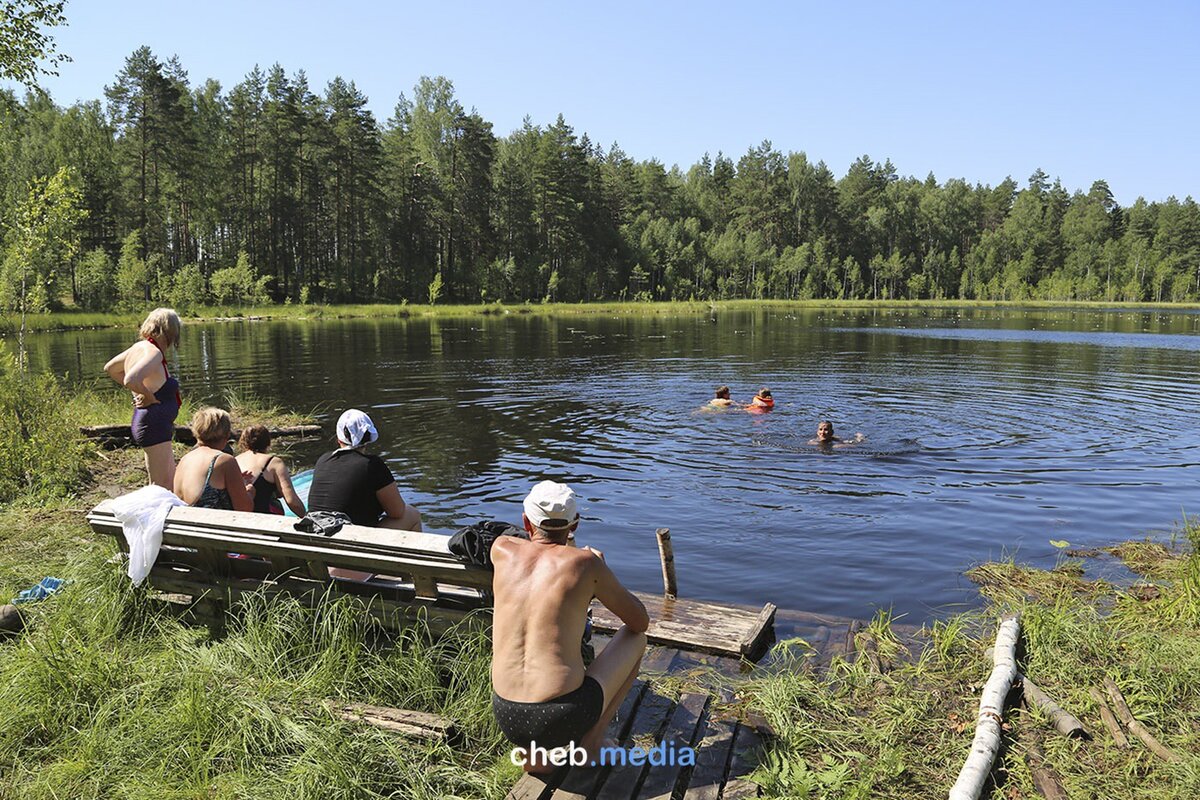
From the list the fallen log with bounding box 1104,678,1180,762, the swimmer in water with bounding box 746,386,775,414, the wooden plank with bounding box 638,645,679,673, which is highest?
the swimmer in water with bounding box 746,386,775,414

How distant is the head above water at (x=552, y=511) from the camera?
4.21 metres

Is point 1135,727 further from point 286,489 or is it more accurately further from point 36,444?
point 36,444

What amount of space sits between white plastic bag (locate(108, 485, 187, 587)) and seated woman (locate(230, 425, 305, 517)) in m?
1.64

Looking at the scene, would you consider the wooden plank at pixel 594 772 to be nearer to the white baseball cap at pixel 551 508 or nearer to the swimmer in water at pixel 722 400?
the white baseball cap at pixel 551 508

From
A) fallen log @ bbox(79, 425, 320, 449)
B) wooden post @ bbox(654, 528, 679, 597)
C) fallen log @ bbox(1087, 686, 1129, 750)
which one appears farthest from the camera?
fallen log @ bbox(79, 425, 320, 449)

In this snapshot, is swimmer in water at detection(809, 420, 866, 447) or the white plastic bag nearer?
the white plastic bag

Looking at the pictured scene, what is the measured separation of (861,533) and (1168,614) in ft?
13.2

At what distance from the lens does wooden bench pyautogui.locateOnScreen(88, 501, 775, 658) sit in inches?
192

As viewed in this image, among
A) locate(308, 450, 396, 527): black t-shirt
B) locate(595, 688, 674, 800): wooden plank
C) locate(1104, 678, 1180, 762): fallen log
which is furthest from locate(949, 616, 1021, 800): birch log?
locate(308, 450, 396, 527): black t-shirt

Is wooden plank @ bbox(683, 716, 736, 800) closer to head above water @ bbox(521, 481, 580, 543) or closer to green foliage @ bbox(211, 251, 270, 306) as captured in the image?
head above water @ bbox(521, 481, 580, 543)

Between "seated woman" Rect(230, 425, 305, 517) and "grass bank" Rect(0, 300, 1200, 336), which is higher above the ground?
"grass bank" Rect(0, 300, 1200, 336)

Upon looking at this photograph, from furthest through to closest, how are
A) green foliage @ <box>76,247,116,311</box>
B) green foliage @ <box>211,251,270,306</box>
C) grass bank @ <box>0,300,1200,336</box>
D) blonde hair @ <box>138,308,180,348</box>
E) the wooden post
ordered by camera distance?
green foliage @ <box>211,251,270,306</box>, green foliage @ <box>76,247,116,311</box>, grass bank @ <box>0,300,1200,336</box>, blonde hair @ <box>138,308,180,348</box>, the wooden post

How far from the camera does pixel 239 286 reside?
222 feet

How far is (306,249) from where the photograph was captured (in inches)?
3199
